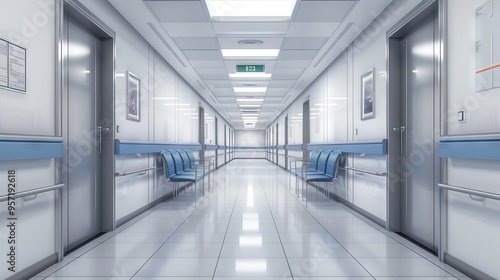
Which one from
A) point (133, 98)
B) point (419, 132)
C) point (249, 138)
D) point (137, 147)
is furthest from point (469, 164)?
point (249, 138)

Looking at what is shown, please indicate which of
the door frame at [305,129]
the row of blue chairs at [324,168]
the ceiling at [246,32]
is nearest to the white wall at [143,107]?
the ceiling at [246,32]

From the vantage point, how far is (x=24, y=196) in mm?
2172

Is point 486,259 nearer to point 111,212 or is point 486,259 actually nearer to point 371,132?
point 371,132

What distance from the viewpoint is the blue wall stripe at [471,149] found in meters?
2.03

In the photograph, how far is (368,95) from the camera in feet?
14.4

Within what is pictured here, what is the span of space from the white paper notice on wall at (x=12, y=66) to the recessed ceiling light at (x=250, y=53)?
3.78m

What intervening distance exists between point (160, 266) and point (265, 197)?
3.67 metres

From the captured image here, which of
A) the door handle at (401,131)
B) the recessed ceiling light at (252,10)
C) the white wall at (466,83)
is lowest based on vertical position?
the door handle at (401,131)

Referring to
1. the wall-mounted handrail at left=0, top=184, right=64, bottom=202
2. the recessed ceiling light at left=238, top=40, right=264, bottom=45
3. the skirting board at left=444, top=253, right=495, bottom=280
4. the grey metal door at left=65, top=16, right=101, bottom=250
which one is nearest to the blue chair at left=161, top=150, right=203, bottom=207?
the grey metal door at left=65, top=16, right=101, bottom=250

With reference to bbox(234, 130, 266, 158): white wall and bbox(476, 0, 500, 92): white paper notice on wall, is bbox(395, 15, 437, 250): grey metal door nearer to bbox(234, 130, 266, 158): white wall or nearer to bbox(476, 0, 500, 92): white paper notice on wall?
bbox(476, 0, 500, 92): white paper notice on wall

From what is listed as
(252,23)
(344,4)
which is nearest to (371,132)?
(344,4)

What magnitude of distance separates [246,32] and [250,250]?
3.24m

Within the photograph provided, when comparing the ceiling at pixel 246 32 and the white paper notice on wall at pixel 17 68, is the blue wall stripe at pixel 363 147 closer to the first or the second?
the ceiling at pixel 246 32

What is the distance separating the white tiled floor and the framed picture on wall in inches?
59.1
